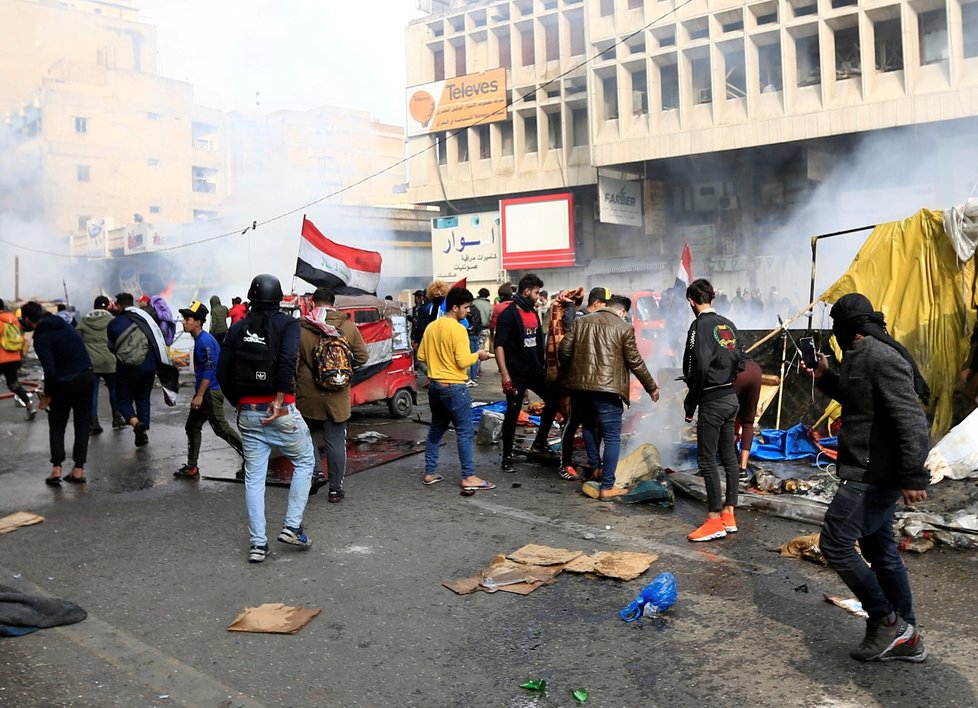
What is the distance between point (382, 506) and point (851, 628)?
3.53 meters

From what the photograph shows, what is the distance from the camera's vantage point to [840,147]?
89.9 ft

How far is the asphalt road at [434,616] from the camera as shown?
10.8 feet

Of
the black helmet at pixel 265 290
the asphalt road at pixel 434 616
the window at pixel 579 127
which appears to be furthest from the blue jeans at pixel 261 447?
the window at pixel 579 127

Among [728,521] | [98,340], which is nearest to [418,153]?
[98,340]

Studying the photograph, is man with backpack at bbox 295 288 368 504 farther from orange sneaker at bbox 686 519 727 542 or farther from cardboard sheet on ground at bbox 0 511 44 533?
orange sneaker at bbox 686 519 727 542

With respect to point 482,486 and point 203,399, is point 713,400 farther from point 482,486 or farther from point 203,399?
point 203,399

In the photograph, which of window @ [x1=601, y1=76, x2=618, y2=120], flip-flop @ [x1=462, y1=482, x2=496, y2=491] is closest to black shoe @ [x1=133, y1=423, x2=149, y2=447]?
flip-flop @ [x1=462, y1=482, x2=496, y2=491]

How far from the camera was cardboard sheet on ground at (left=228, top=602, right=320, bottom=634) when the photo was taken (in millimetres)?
3936

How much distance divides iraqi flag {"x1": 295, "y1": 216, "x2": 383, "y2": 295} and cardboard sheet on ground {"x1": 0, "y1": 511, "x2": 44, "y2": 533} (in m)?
4.41

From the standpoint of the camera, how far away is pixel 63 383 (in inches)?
275

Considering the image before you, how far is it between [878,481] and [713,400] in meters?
1.92

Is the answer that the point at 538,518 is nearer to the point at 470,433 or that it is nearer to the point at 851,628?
the point at 470,433

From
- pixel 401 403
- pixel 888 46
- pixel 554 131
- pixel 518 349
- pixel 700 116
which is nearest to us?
pixel 518 349

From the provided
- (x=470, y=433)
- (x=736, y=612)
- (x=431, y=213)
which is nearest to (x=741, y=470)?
(x=470, y=433)
